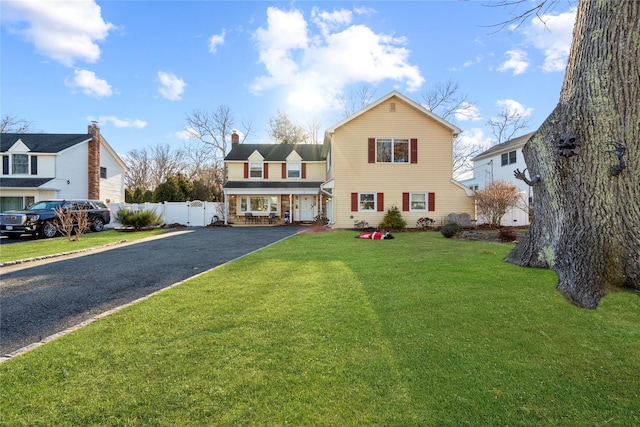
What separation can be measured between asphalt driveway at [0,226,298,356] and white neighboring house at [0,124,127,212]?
622 inches

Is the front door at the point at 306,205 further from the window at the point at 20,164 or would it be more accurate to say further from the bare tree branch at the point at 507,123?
the bare tree branch at the point at 507,123

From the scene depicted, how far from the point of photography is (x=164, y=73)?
17.8m

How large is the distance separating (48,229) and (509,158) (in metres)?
31.1

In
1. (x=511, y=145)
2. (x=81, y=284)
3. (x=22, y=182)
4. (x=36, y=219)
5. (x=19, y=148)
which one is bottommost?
(x=81, y=284)

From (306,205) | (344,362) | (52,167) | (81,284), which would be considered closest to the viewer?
(344,362)

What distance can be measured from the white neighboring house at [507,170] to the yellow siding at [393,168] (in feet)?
9.02

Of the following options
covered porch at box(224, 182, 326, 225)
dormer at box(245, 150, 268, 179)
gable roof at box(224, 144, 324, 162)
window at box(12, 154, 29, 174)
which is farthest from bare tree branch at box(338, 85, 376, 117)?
window at box(12, 154, 29, 174)

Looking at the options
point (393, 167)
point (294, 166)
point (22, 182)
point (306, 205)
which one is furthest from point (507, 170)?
point (22, 182)

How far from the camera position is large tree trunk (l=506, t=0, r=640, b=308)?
4.44 meters

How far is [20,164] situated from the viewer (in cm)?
2089

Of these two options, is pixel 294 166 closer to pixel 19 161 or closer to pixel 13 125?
pixel 19 161

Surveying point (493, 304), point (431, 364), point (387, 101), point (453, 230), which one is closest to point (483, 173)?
point (387, 101)

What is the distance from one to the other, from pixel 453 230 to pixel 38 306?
41.4 ft

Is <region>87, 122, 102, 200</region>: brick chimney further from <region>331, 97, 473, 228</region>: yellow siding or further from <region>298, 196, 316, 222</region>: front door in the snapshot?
<region>331, 97, 473, 228</region>: yellow siding
